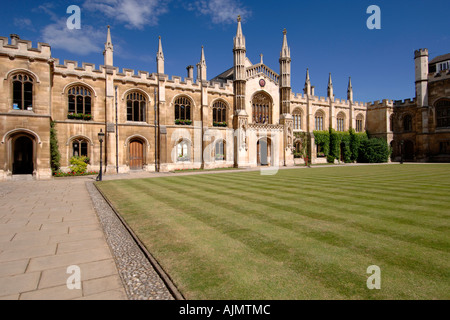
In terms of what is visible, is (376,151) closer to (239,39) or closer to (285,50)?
(285,50)

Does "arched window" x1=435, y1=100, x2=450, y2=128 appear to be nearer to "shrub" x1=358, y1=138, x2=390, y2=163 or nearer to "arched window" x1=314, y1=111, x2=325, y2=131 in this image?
"shrub" x1=358, y1=138, x2=390, y2=163

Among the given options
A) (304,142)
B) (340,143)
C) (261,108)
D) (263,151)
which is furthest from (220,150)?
(340,143)

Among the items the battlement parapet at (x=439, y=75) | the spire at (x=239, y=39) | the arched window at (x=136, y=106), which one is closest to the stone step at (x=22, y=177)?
the arched window at (x=136, y=106)

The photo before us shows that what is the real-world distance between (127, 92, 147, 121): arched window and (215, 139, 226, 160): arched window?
30.7 ft

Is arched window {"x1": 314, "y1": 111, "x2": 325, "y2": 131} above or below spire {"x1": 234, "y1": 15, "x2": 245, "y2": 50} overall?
below

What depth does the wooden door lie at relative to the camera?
25703 mm

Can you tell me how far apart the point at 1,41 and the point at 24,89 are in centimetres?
364

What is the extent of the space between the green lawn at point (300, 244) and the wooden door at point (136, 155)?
17.7 m

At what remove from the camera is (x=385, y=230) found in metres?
5.63

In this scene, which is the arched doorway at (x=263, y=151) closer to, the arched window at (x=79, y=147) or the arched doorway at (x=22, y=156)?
the arched window at (x=79, y=147)

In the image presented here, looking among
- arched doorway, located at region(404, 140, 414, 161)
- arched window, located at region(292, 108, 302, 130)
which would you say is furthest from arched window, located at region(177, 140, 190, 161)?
arched doorway, located at region(404, 140, 414, 161)

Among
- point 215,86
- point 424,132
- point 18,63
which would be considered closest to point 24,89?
point 18,63

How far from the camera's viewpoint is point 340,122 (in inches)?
1641
